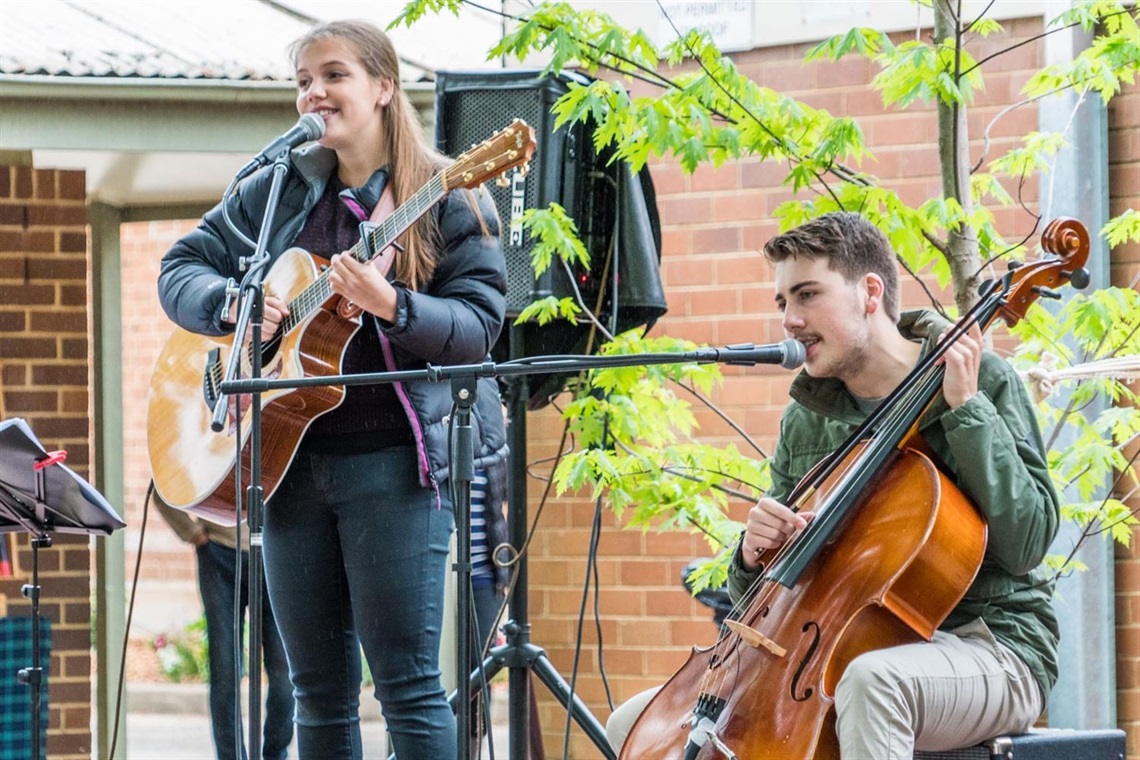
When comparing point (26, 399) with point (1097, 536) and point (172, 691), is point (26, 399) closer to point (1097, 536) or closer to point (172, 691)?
point (172, 691)

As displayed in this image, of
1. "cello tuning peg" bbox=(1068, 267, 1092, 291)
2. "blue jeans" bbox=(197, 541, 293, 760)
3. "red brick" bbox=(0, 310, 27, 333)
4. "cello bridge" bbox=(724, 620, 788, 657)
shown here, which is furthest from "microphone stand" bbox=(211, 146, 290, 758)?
"red brick" bbox=(0, 310, 27, 333)

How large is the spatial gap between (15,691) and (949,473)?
3.06 m

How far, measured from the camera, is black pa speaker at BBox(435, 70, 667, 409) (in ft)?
11.9

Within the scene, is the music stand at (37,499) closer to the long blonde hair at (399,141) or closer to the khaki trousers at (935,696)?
the long blonde hair at (399,141)

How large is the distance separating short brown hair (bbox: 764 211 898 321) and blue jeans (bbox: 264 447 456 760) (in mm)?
773

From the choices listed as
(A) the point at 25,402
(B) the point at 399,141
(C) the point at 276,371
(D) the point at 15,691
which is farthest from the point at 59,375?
(B) the point at 399,141

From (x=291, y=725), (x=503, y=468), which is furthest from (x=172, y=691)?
(x=503, y=468)

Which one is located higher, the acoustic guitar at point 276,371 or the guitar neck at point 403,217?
the guitar neck at point 403,217

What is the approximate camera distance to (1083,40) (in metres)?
3.76

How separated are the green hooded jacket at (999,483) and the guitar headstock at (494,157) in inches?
25.2

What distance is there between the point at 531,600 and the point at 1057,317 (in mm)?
1921

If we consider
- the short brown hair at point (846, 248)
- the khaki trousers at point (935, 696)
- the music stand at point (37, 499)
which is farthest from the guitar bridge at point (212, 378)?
the khaki trousers at point (935, 696)

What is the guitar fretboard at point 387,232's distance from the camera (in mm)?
2578

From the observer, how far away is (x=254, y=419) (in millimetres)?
2303
